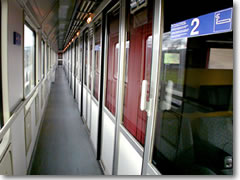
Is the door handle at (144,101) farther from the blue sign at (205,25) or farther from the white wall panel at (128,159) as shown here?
the white wall panel at (128,159)

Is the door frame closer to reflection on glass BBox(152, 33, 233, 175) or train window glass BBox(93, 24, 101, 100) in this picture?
reflection on glass BBox(152, 33, 233, 175)

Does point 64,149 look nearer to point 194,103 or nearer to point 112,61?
point 112,61

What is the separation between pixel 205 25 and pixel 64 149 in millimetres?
4039

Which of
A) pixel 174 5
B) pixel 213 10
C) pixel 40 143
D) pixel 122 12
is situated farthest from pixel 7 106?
pixel 40 143

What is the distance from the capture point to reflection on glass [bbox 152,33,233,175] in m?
1.19

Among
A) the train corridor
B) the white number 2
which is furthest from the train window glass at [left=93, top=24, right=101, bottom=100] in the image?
the white number 2

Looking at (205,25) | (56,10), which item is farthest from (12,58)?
(56,10)

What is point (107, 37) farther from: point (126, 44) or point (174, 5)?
point (174, 5)

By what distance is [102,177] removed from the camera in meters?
0.66

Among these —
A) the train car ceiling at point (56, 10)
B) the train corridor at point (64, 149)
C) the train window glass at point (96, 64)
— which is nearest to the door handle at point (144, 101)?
the train car ceiling at point (56, 10)

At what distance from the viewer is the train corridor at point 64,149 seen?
11.5ft

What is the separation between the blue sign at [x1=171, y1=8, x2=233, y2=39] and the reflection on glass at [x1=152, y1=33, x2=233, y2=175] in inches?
2.4

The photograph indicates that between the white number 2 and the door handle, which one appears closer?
the white number 2

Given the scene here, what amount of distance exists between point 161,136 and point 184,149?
0.19 meters
